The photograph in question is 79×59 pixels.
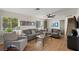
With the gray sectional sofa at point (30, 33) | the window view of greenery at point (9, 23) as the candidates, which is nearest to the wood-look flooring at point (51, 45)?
the gray sectional sofa at point (30, 33)

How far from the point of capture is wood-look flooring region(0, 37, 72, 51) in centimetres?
250

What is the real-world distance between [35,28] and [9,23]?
0.66 meters

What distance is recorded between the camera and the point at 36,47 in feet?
8.30

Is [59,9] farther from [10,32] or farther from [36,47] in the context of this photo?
[10,32]

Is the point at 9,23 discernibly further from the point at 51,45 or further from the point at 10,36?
the point at 51,45

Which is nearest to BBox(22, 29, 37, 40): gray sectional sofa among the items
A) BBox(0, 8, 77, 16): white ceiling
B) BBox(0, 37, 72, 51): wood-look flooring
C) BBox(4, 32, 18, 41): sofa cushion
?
BBox(0, 37, 72, 51): wood-look flooring

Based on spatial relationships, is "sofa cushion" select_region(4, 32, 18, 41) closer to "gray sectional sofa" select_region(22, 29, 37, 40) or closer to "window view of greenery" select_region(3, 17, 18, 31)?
"window view of greenery" select_region(3, 17, 18, 31)

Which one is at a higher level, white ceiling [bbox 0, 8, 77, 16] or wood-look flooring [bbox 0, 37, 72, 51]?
white ceiling [bbox 0, 8, 77, 16]

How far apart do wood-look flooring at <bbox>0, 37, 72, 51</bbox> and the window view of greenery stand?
0.51 m

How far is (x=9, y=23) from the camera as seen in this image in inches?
97.8

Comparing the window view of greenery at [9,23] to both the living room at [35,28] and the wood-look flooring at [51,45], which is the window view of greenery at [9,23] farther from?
the wood-look flooring at [51,45]

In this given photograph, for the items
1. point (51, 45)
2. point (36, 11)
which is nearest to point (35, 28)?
point (36, 11)
